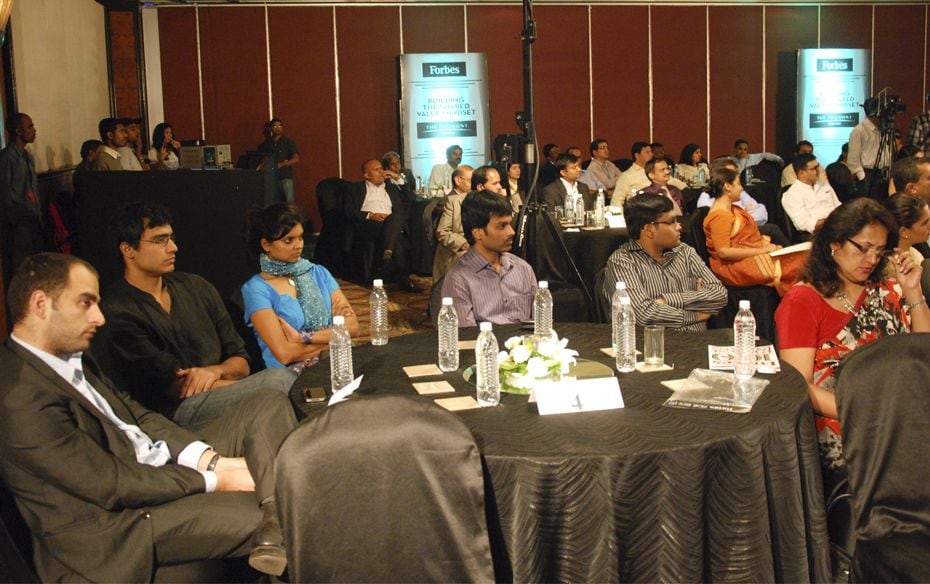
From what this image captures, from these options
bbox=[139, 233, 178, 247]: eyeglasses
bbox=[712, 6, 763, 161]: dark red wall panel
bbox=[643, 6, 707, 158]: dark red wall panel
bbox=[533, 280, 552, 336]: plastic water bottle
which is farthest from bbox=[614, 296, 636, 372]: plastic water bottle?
bbox=[712, 6, 763, 161]: dark red wall panel

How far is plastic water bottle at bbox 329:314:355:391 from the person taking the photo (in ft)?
9.09

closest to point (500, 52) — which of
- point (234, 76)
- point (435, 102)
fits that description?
point (435, 102)

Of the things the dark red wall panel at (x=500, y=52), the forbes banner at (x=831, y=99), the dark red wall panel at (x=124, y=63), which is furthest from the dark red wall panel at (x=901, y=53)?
the dark red wall panel at (x=124, y=63)

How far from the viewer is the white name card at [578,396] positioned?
2.39 meters

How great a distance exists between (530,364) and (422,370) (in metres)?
0.43

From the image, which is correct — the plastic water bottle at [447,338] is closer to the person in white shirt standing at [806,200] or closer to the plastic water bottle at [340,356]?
the plastic water bottle at [340,356]

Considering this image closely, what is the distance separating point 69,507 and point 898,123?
13.6 meters


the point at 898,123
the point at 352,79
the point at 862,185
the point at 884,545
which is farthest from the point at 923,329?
the point at 898,123

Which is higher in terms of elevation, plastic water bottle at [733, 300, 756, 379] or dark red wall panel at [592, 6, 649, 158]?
dark red wall panel at [592, 6, 649, 158]

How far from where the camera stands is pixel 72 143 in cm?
904

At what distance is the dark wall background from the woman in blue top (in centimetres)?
837

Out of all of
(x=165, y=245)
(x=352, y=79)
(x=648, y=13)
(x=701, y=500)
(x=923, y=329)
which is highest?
(x=648, y=13)

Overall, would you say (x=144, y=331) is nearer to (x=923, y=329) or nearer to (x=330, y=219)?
(x=923, y=329)

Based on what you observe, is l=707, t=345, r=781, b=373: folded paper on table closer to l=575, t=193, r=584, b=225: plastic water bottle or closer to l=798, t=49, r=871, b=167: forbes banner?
l=575, t=193, r=584, b=225: plastic water bottle
